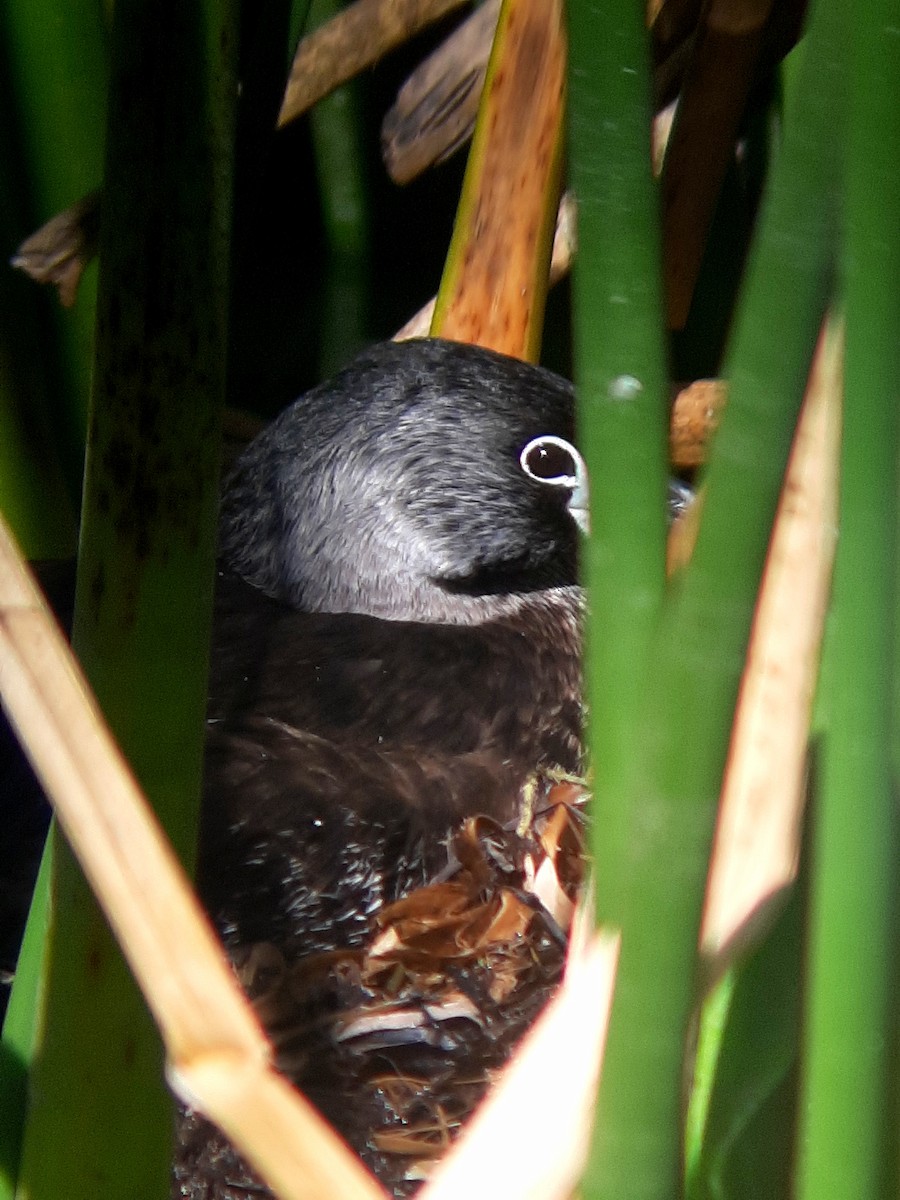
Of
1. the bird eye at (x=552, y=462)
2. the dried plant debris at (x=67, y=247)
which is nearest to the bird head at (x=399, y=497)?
the bird eye at (x=552, y=462)

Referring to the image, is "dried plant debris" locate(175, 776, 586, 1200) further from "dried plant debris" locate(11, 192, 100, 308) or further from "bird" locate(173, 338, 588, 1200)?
"dried plant debris" locate(11, 192, 100, 308)

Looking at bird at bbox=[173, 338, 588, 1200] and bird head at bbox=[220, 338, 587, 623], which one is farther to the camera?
bird head at bbox=[220, 338, 587, 623]

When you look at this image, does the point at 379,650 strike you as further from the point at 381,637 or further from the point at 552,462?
the point at 552,462

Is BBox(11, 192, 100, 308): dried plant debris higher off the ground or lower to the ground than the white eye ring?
higher

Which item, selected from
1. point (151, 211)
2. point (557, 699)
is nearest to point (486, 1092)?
point (557, 699)

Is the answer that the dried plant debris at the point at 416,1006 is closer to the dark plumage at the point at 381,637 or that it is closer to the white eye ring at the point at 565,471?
the dark plumage at the point at 381,637

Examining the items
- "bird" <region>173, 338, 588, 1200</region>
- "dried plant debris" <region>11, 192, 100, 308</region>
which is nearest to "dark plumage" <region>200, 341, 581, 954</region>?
"bird" <region>173, 338, 588, 1200</region>

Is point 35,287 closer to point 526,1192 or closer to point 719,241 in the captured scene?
point 719,241
